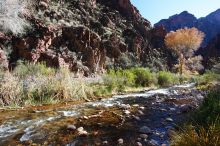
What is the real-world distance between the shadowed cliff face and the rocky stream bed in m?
11.2

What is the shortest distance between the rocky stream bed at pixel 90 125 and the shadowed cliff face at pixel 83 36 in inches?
441

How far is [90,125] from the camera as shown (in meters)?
8.20

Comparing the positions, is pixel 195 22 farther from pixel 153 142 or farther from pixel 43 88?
pixel 153 142

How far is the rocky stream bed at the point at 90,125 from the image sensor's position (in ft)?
22.1

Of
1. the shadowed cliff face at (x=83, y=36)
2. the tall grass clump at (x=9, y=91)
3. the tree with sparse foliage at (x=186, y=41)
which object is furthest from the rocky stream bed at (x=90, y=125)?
the tree with sparse foliage at (x=186, y=41)

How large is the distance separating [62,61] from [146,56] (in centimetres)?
2157

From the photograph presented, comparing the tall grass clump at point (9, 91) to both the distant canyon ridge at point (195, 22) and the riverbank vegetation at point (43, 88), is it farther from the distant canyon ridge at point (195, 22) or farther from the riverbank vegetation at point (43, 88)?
the distant canyon ridge at point (195, 22)

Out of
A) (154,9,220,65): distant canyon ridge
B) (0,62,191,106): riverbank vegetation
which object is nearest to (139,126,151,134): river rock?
(0,62,191,106): riverbank vegetation

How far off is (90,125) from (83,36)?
25728mm

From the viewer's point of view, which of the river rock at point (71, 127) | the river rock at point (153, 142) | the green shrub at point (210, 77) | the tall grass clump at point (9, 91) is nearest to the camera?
the river rock at point (153, 142)

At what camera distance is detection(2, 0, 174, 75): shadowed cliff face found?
1106 inches

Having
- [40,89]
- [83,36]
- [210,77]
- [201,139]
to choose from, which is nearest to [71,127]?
[201,139]

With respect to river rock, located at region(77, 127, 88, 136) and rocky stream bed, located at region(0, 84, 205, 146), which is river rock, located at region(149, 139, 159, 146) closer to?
rocky stream bed, located at region(0, 84, 205, 146)

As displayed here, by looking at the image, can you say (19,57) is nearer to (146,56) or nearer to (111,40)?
(111,40)
